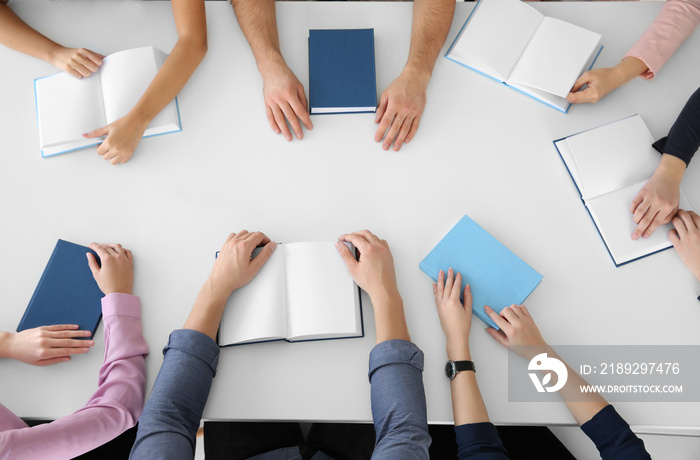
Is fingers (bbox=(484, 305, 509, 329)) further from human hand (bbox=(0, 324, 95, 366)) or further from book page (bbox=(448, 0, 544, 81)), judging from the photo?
human hand (bbox=(0, 324, 95, 366))

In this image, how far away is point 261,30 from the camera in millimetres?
1029

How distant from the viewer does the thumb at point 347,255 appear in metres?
0.87

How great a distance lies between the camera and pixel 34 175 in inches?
38.2

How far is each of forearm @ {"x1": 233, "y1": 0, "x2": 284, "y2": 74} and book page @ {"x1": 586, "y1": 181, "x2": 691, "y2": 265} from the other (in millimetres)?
749

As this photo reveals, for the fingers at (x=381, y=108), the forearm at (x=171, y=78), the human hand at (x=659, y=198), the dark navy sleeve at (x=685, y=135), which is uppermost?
the forearm at (x=171, y=78)

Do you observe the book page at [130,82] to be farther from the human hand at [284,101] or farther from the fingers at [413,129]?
the fingers at [413,129]

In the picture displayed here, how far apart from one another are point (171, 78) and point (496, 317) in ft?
2.73

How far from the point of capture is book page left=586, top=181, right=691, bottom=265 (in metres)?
0.89

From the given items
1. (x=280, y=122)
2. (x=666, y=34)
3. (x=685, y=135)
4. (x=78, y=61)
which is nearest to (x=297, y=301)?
(x=280, y=122)

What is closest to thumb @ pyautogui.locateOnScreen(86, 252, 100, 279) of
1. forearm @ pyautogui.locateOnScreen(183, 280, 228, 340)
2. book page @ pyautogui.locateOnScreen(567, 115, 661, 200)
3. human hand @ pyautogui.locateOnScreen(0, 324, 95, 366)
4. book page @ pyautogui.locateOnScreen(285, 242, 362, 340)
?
human hand @ pyautogui.locateOnScreen(0, 324, 95, 366)

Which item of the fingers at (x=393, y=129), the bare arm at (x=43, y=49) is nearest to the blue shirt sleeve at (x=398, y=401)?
the fingers at (x=393, y=129)

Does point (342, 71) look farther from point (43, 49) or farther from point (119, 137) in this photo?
point (43, 49)

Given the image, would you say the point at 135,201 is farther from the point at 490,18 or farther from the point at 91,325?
the point at 490,18

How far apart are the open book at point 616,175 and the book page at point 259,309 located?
0.63 metres
